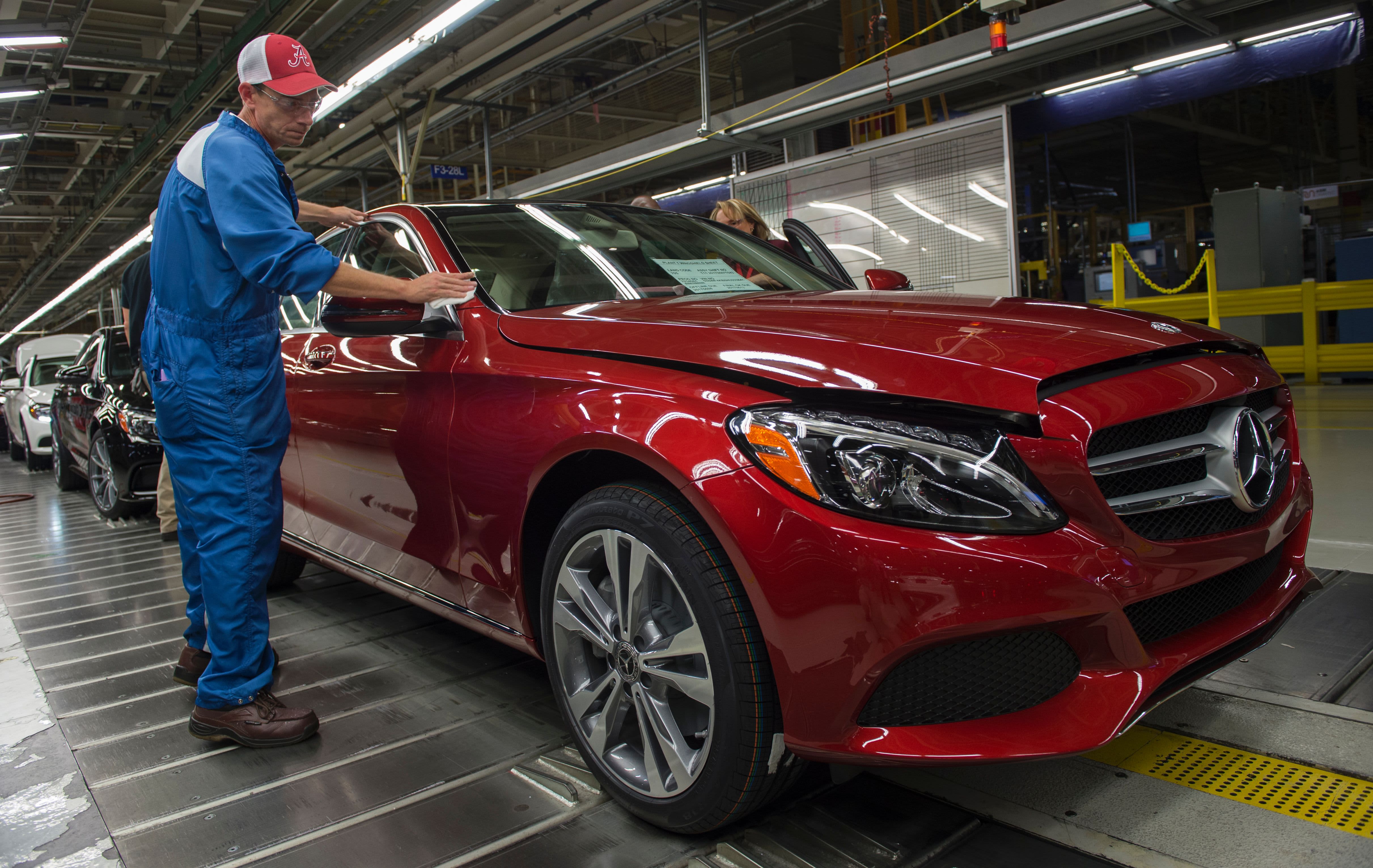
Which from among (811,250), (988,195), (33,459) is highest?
(988,195)

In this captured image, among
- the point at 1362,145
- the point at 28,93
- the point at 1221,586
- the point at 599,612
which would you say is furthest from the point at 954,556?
the point at 1362,145

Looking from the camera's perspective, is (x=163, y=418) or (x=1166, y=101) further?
(x=1166, y=101)

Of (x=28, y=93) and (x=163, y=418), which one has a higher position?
(x=28, y=93)

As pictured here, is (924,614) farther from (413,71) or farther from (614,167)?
(413,71)

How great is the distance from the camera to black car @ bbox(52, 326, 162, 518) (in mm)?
5859

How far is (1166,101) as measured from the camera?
323 inches

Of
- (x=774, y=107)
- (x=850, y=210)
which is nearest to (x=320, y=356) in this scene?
(x=774, y=107)

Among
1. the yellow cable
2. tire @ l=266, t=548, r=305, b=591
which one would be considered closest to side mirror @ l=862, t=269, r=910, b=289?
tire @ l=266, t=548, r=305, b=591

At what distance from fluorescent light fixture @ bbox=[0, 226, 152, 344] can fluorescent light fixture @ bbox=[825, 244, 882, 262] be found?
220 inches

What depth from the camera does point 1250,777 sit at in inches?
68.4

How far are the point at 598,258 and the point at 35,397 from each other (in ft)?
34.9

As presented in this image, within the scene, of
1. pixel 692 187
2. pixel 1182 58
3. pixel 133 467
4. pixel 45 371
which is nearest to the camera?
pixel 133 467

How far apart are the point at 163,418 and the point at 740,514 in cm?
157

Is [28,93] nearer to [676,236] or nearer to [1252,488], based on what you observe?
[676,236]
